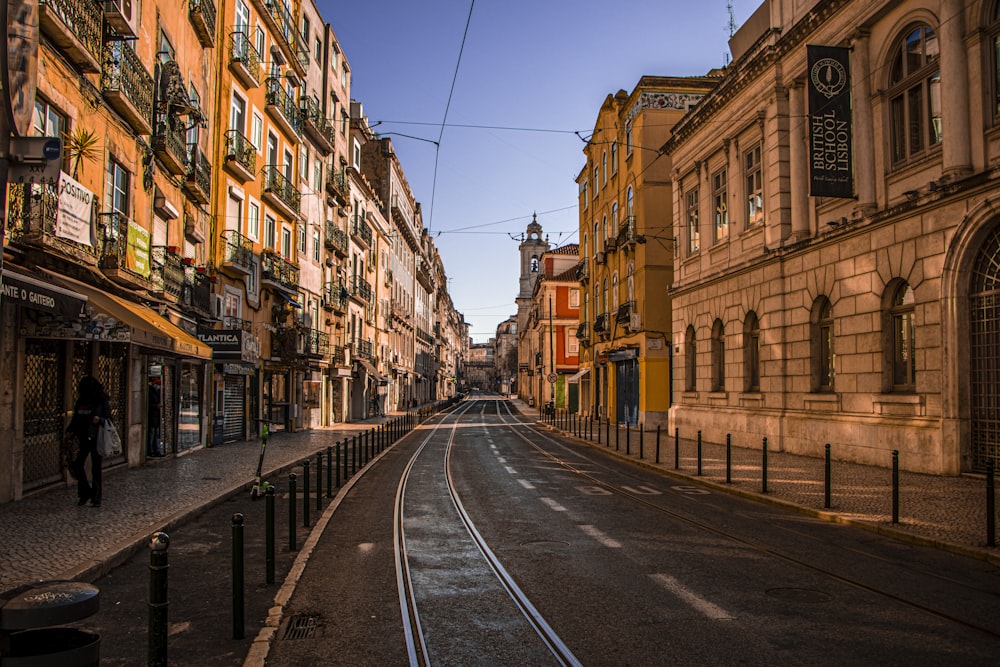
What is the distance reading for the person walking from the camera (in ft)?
36.5

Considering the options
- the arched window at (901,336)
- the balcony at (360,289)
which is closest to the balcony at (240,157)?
the balcony at (360,289)

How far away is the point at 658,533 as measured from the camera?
389 inches

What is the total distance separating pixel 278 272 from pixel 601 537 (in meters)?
22.2

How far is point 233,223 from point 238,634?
21.3 meters

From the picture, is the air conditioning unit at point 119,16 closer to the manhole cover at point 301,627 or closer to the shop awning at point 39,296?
the shop awning at point 39,296

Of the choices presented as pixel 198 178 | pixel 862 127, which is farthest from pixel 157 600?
pixel 198 178

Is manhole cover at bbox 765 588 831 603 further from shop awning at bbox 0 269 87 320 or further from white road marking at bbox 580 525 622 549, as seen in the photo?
shop awning at bbox 0 269 87 320

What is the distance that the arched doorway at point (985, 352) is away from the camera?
13.5 m

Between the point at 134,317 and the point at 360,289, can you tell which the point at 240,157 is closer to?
the point at 134,317

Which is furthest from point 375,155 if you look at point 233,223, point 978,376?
point 978,376

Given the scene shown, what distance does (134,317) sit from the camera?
13.2 m

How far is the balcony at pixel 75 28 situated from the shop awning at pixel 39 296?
436 cm

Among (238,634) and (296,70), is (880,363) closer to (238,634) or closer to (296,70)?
(238,634)

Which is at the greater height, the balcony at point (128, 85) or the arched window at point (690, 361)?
the balcony at point (128, 85)
